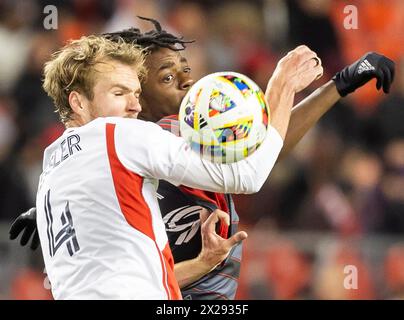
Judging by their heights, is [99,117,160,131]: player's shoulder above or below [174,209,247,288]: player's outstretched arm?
above

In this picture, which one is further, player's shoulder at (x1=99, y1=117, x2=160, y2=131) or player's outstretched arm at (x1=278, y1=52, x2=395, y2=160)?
player's outstretched arm at (x1=278, y1=52, x2=395, y2=160)

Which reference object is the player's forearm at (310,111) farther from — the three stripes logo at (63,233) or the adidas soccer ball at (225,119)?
the three stripes logo at (63,233)

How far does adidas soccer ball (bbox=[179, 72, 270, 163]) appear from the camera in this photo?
3521 mm

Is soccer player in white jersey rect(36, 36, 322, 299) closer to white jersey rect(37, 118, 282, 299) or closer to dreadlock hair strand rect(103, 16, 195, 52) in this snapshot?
white jersey rect(37, 118, 282, 299)

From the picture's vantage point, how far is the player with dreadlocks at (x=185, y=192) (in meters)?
4.41

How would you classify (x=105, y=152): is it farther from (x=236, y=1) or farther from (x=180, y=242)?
(x=236, y=1)

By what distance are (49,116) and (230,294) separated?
Result: 422cm

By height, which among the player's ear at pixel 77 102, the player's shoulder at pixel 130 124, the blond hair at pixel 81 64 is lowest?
the player's shoulder at pixel 130 124

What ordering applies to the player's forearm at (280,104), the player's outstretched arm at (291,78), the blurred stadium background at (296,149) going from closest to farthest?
the player's forearm at (280,104) < the player's outstretched arm at (291,78) < the blurred stadium background at (296,149)

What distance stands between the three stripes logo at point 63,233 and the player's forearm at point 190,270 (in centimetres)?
87

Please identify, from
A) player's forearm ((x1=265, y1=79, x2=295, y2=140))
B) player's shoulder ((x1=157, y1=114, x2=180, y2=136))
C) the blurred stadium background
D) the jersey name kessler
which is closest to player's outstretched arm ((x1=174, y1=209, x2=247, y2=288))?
player's shoulder ((x1=157, y1=114, x2=180, y2=136))

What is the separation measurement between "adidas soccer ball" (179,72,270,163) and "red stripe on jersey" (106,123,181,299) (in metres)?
0.24

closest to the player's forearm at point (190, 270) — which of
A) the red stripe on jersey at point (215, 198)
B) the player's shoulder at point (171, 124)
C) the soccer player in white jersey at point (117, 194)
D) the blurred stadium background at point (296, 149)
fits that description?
the red stripe on jersey at point (215, 198)

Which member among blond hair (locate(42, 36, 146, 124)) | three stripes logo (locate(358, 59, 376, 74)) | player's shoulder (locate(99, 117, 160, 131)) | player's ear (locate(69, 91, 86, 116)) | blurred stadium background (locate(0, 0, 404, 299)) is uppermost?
blond hair (locate(42, 36, 146, 124))
